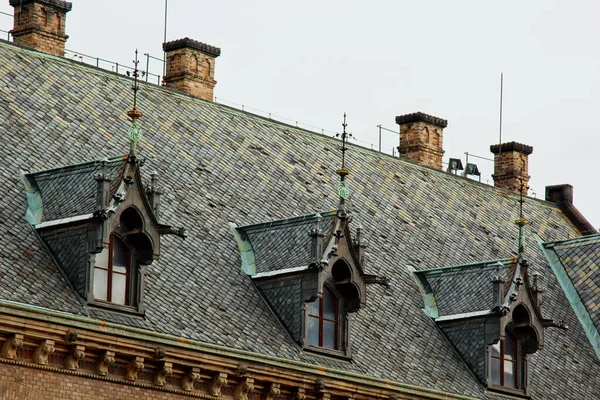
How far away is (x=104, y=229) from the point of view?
3559 centimetres

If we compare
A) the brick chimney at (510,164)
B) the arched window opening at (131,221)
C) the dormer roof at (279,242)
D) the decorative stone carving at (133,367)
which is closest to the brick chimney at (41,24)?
the dormer roof at (279,242)

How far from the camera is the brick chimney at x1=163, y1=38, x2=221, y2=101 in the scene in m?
49.0

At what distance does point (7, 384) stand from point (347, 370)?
911cm

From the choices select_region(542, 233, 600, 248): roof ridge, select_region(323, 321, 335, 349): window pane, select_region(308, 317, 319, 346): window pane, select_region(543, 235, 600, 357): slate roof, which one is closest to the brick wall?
select_region(308, 317, 319, 346): window pane

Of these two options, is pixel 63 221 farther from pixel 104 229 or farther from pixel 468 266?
pixel 468 266

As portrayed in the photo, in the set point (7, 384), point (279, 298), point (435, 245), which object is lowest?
point (7, 384)

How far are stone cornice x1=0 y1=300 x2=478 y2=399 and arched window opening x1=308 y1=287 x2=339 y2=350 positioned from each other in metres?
1.23

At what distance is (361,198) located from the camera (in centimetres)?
4844

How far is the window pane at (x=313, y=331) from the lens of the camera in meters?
40.1

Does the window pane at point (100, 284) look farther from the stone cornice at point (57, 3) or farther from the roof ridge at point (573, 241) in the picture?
the roof ridge at point (573, 241)

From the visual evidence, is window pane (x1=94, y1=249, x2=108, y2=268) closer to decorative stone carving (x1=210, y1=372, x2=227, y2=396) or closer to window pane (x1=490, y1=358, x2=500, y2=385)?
decorative stone carving (x1=210, y1=372, x2=227, y2=396)

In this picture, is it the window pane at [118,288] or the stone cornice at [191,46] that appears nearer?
the window pane at [118,288]

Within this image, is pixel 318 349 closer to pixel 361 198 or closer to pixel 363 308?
pixel 363 308

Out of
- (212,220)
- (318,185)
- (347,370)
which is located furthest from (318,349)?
(318,185)
